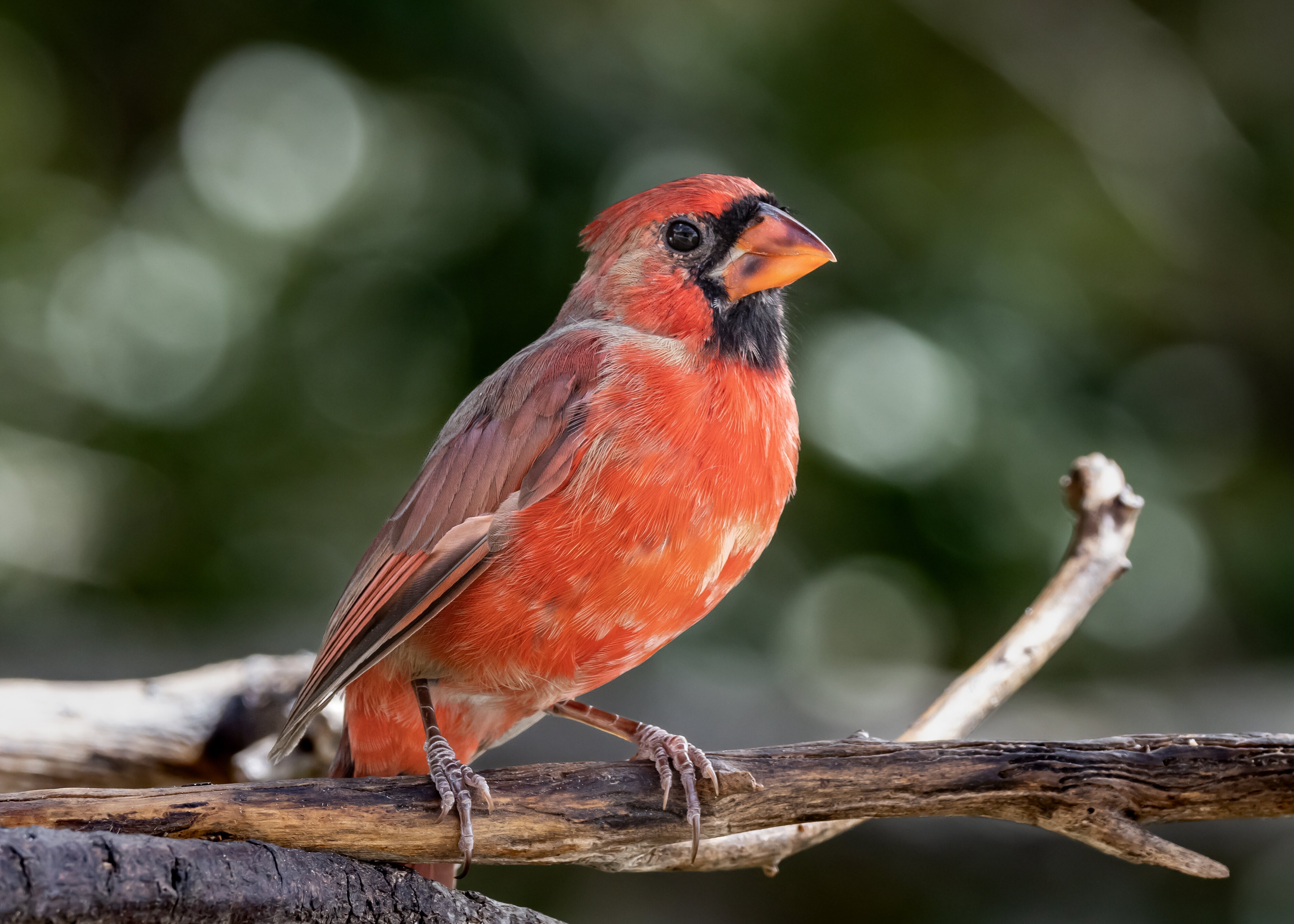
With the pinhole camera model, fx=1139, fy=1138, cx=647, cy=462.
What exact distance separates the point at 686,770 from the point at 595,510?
1.53 feet

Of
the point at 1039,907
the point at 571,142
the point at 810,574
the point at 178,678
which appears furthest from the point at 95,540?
the point at 1039,907

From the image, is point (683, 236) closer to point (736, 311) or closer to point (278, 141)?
point (736, 311)

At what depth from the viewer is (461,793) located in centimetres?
181

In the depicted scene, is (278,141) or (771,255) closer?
(771,255)

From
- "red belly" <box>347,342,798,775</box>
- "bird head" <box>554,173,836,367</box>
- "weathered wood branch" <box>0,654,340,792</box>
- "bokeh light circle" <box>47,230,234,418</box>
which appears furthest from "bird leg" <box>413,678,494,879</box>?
"bokeh light circle" <box>47,230,234,418</box>

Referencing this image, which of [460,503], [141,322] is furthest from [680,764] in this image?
[141,322]

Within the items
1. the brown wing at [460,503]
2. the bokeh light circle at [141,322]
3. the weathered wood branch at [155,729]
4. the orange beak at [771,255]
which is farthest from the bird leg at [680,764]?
the bokeh light circle at [141,322]

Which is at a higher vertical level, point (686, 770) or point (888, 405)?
point (888, 405)

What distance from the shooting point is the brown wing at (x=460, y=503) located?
2043mm

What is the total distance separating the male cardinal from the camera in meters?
1.99

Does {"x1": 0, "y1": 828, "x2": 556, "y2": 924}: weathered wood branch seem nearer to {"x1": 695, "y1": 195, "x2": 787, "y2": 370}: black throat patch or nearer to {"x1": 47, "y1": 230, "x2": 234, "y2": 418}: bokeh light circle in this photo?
{"x1": 695, "y1": 195, "x2": 787, "y2": 370}: black throat patch

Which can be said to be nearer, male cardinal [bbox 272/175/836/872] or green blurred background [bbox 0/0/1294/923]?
male cardinal [bbox 272/175/836/872]

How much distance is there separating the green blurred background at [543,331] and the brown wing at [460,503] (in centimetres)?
146

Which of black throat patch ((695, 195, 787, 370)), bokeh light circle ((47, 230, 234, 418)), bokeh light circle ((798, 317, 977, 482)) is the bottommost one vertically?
black throat patch ((695, 195, 787, 370))
